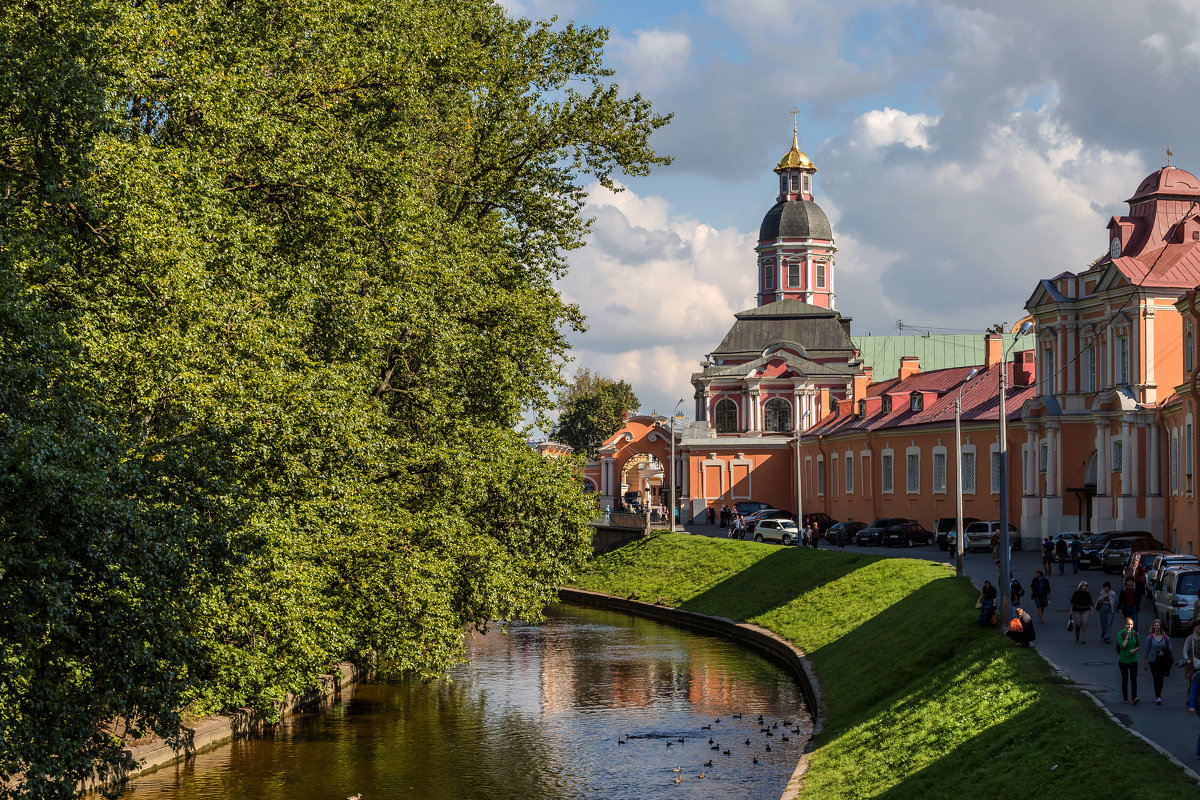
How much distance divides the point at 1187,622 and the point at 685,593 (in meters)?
34.4

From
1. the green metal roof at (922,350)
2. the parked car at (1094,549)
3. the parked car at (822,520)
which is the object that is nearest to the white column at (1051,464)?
the parked car at (1094,549)

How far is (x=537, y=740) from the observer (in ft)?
103

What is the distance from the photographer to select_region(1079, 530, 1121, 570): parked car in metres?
47.1

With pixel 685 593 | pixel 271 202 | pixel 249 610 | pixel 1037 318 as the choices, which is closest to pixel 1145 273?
pixel 1037 318

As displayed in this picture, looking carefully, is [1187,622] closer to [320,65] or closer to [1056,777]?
[1056,777]

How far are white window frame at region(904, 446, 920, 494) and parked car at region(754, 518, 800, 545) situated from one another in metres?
6.74

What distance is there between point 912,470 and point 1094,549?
23978 mm

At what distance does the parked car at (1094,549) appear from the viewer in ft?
154

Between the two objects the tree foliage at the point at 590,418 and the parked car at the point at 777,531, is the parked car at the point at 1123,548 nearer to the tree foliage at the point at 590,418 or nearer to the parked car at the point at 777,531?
the parked car at the point at 777,531

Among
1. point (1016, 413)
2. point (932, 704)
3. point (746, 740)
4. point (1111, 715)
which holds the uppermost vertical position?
point (1016, 413)

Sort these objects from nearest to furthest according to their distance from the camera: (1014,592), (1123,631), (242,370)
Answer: (242,370), (1123,631), (1014,592)

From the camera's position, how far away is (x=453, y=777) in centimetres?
2731

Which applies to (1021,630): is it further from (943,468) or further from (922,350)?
(922,350)

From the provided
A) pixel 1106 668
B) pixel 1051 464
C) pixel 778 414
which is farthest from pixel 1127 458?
pixel 778 414
